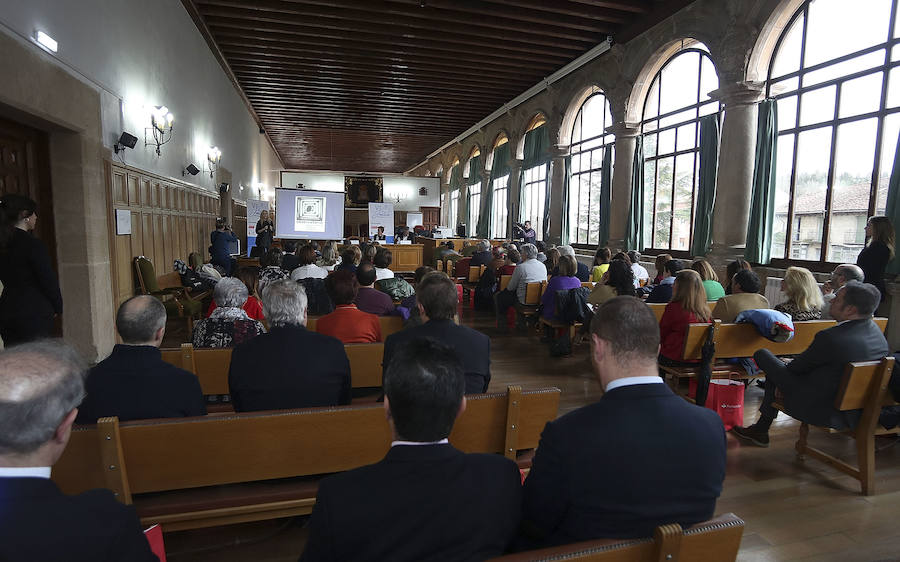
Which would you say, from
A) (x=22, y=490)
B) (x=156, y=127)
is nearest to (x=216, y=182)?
(x=156, y=127)

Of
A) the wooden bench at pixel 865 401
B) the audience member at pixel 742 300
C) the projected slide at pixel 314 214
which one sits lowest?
the wooden bench at pixel 865 401

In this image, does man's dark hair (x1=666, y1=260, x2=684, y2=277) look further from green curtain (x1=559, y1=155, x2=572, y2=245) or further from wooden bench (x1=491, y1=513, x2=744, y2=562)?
green curtain (x1=559, y1=155, x2=572, y2=245)

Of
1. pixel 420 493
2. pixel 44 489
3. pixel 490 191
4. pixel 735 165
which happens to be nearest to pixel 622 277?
pixel 735 165

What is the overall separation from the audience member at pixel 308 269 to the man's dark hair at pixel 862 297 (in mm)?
4242

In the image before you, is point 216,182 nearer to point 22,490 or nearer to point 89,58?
point 89,58

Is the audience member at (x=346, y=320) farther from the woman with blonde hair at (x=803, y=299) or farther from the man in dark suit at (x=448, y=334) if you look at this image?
the woman with blonde hair at (x=803, y=299)

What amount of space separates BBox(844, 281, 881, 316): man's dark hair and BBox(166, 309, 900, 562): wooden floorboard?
956 mm

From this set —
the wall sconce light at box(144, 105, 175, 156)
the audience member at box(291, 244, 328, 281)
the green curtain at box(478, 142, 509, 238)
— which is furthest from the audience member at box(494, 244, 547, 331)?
the green curtain at box(478, 142, 509, 238)

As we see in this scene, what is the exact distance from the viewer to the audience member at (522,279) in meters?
6.06

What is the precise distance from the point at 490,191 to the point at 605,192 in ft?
24.3

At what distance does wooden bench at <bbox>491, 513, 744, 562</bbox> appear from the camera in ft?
2.96

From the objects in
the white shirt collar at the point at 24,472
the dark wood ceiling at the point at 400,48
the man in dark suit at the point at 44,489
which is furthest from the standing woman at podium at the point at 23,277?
the dark wood ceiling at the point at 400,48

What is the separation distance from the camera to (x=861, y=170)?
5742 mm

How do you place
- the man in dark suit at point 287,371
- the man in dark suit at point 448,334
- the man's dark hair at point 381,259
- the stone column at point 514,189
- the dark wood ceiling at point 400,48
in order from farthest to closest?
the stone column at point 514,189 → the dark wood ceiling at point 400,48 → the man's dark hair at point 381,259 → the man in dark suit at point 448,334 → the man in dark suit at point 287,371
